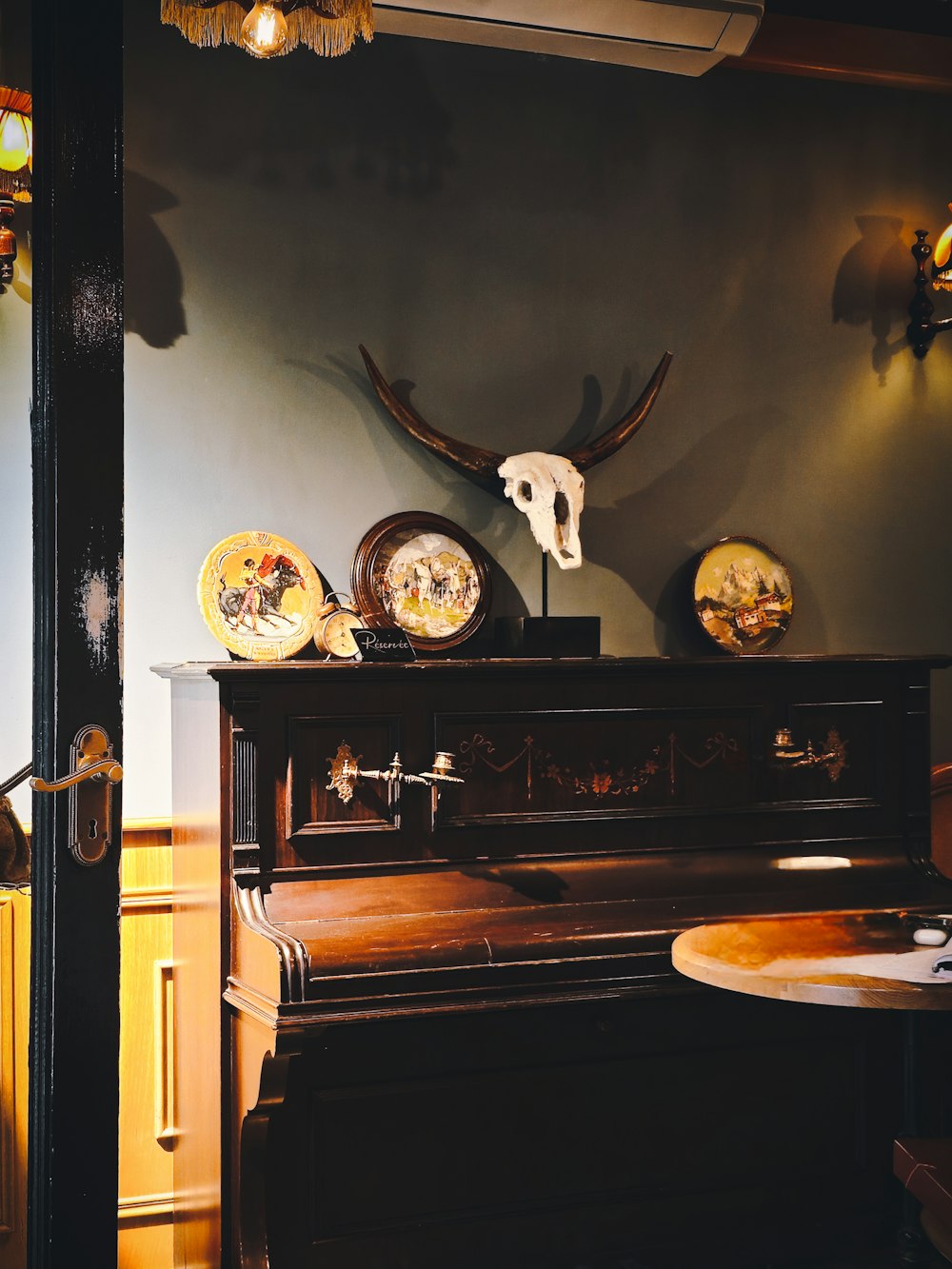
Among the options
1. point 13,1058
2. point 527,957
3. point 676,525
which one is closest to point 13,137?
point 13,1058

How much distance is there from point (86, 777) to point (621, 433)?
204 centimetres

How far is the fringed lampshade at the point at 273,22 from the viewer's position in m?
2.40

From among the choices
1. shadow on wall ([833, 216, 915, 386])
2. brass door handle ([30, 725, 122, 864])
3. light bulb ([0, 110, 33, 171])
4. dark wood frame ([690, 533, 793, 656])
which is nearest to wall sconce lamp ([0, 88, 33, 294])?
light bulb ([0, 110, 33, 171])

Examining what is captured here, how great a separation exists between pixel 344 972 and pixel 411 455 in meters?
1.57

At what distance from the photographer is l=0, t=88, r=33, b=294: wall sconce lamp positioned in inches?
83.8

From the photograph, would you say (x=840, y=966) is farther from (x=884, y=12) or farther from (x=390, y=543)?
(x=884, y=12)

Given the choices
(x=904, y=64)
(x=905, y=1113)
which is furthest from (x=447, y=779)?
(x=904, y=64)

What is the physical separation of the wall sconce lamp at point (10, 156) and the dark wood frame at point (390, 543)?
1.29 meters

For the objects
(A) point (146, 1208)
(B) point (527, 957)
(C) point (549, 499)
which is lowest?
(A) point (146, 1208)

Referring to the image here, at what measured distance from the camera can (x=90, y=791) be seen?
1966 mm

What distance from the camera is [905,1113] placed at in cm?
258

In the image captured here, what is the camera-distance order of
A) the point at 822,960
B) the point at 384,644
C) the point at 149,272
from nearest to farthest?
A: the point at 822,960 < the point at 384,644 < the point at 149,272

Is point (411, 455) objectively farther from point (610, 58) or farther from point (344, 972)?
point (344, 972)

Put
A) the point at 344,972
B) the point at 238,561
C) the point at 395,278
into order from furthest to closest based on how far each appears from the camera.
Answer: the point at 395,278
the point at 238,561
the point at 344,972
